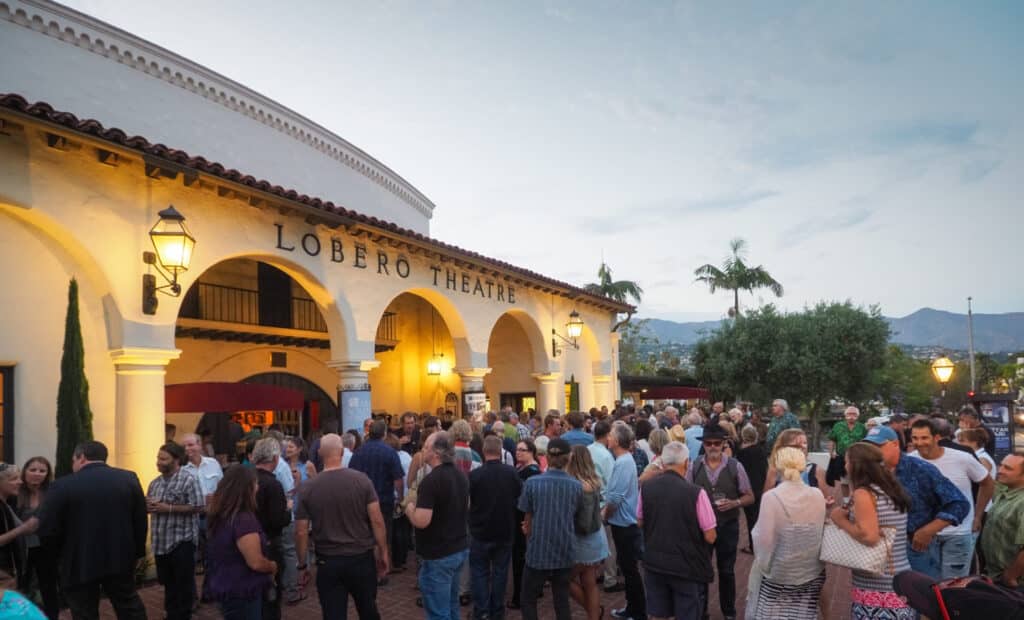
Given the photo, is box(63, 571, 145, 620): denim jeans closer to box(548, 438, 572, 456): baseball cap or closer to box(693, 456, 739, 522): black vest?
box(548, 438, 572, 456): baseball cap

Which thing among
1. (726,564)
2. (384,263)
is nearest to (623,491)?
(726,564)

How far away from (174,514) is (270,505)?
1.16 meters

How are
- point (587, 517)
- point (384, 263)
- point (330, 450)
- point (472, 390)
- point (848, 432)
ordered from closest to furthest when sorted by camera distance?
point (330, 450) < point (587, 517) < point (848, 432) < point (384, 263) < point (472, 390)

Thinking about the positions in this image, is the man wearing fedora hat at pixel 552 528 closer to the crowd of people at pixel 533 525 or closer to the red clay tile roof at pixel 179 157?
the crowd of people at pixel 533 525

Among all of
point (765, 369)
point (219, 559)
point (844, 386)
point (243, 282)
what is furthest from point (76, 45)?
point (844, 386)

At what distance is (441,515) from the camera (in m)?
5.32

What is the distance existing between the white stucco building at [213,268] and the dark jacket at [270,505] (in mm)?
3330

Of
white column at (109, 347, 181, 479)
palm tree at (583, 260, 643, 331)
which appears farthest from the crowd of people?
palm tree at (583, 260, 643, 331)

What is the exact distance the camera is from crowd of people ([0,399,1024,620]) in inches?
172

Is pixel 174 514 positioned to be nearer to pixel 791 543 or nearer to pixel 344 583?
pixel 344 583

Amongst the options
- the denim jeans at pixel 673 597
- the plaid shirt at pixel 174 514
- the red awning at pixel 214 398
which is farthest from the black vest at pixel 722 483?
the red awning at pixel 214 398

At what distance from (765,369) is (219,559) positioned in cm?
2296

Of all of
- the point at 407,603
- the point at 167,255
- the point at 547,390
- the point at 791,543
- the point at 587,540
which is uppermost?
the point at 167,255

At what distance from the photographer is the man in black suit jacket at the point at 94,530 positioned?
4.95m
